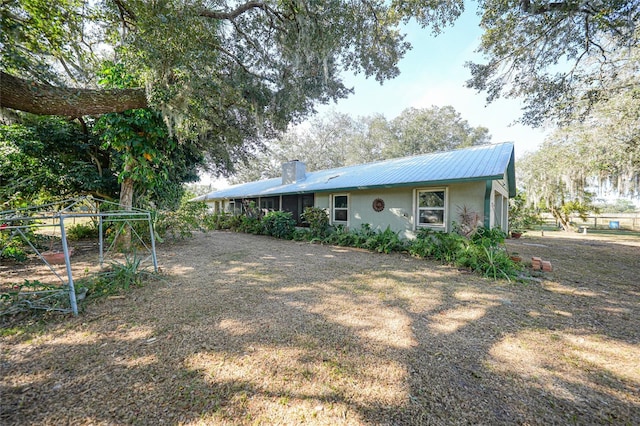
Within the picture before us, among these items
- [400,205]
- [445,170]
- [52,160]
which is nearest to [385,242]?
[400,205]

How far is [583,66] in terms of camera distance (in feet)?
23.9

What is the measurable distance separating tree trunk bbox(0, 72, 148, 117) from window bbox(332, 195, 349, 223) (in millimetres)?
7084

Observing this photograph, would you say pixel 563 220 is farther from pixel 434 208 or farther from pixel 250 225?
pixel 250 225

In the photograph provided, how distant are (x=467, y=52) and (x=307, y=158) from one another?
21075 millimetres

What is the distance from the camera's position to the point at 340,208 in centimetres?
989

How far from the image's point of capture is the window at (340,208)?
382 inches

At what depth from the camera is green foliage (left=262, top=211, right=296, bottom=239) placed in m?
10.8

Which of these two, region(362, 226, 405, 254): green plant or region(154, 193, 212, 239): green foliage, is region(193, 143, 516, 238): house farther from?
region(154, 193, 212, 239): green foliage

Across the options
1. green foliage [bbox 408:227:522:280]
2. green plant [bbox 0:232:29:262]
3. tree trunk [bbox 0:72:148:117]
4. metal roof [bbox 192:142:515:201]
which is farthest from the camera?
metal roof [bbox 192:142:515:201]

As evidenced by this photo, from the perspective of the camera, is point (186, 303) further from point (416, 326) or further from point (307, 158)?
point (307, 158)

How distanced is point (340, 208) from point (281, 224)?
111 inches

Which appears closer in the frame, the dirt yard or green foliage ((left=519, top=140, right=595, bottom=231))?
the dirt yard

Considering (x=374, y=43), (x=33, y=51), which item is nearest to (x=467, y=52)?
(x=374, y=43)

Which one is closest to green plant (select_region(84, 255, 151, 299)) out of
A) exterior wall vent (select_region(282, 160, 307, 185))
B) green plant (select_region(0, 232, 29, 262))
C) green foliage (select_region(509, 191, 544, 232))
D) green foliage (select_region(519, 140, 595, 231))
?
green plant (select_region(0, 232, 29, 262))
